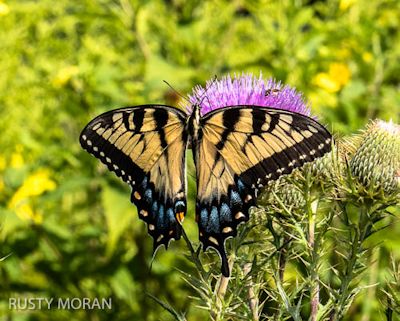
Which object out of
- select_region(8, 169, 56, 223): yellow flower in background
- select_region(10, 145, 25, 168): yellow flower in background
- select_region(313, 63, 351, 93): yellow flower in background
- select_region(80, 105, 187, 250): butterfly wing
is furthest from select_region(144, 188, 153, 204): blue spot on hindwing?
select_region(313, 63, 351, 93): yellow flower in background

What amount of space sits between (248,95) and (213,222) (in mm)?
538

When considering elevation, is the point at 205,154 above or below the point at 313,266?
above

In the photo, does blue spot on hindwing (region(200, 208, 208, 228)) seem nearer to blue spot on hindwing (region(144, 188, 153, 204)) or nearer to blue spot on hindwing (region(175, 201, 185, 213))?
blue spot on hindwing (region(175, 201, 185, 213))

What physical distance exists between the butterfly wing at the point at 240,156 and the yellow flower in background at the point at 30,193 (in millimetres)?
1813

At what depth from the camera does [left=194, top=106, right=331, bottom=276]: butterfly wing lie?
2.23 m

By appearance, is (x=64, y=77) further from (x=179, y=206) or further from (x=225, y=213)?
(x=225, y=213)

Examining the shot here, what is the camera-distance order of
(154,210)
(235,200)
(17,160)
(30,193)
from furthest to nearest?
(17,160) → (30,193) → (154,210) → (235,200)

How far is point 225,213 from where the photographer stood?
7.66 ft

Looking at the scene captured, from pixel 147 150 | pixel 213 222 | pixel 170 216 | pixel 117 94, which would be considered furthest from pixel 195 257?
pixel 117 94

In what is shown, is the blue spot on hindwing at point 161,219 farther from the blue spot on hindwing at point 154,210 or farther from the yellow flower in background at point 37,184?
the yellow flower in background at point 37,184

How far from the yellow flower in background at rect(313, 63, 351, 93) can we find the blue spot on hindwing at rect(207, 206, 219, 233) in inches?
98.8

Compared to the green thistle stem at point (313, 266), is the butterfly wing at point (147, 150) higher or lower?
higher

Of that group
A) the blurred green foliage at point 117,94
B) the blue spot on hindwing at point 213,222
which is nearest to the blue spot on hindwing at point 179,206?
the blue spot on hindwing at point 213,222

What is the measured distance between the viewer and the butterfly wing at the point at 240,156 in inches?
87.9
